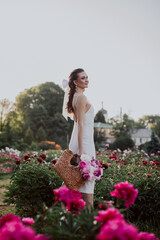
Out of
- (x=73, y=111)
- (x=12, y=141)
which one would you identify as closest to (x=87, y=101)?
(x=73, y=111)

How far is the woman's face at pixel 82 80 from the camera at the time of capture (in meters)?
2.78

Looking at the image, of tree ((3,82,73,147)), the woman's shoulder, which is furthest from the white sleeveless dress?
tree ((3,82,73,147))

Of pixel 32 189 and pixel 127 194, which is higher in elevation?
pixel 127 194

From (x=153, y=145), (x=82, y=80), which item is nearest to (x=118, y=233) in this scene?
(x=82, y=80)

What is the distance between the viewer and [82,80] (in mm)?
2779

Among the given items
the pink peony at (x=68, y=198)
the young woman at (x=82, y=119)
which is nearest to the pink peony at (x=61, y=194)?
the pink peony at (x=68, y=198)


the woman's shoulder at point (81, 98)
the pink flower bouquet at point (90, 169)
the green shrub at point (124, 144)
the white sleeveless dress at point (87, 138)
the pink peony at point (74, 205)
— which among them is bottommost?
the green shrub at point (124, 144)

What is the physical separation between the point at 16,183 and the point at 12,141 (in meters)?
12.3

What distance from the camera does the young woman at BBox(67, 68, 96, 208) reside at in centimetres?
245

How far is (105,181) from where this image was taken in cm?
389

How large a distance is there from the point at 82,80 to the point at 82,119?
53cm

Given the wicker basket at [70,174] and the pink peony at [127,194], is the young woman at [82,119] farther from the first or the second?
the pink peony at [127,194]

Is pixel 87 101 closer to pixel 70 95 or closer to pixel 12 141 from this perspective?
pixel 70 95

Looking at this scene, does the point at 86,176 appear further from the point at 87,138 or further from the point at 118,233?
the point at 118,233
